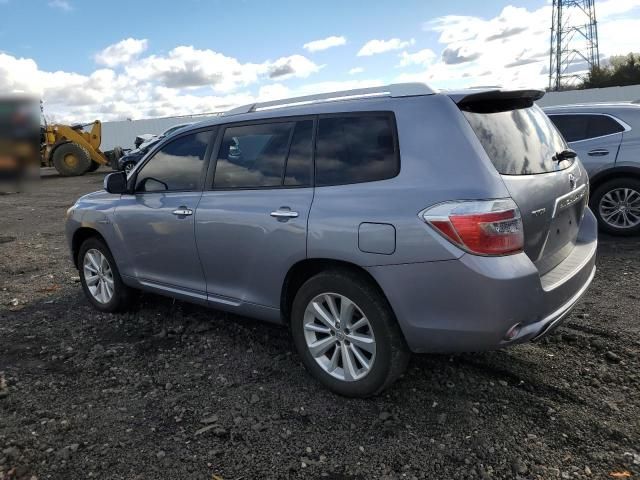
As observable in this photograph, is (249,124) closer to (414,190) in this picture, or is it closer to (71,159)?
(414,190)

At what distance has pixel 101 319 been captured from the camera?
16.2 feet

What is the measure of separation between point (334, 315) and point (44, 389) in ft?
6.77

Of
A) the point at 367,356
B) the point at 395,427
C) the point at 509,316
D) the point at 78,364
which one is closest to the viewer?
the point at 509,316

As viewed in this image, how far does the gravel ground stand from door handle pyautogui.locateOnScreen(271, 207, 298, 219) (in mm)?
1105

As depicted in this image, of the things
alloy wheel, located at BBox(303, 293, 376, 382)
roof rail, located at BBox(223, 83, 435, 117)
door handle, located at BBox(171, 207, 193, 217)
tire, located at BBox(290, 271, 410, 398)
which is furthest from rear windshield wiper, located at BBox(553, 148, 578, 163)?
door handle, located at BBox(171, 207, 193, 217)

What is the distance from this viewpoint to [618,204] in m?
6.78

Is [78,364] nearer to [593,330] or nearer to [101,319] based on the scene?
[101,319]

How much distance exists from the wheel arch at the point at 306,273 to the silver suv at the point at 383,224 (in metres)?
0.01

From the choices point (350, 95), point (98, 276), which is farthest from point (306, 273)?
point (98, 276)

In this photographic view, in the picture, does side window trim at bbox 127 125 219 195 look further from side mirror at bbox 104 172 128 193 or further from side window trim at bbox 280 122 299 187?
side window trim at bbox 280 122 299 187

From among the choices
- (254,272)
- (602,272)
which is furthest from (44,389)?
(602,272)

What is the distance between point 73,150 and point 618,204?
2087 centimetres

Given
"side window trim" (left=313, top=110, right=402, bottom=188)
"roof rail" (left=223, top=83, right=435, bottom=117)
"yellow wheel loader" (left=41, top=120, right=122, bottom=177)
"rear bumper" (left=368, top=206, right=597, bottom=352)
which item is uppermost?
"yellow wheel loader" (left=41, top=120, right=122, bottom=177)

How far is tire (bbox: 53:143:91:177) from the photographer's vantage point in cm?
2178
